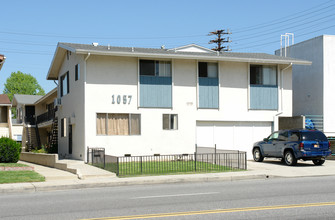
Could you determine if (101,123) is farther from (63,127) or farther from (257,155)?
(257,155)

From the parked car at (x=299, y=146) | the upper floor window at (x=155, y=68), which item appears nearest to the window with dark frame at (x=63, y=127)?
the upper floor window at (x=155, y=68)

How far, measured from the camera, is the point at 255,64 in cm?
2884

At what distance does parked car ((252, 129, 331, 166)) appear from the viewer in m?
22.2

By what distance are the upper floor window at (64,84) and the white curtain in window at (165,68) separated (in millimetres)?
6988

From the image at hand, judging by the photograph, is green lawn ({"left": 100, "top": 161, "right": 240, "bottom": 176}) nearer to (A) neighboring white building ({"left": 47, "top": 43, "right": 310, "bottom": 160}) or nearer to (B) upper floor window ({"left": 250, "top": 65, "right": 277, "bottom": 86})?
(A) neighboring white building ({"left": 47, "top": 43, "right": 310, "bottom": 160})

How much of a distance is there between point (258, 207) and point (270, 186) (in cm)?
487

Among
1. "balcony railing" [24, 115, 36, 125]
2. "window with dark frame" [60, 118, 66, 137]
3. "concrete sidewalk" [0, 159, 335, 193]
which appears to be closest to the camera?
"concrete sidewalk" [0, 159, 335, 193]

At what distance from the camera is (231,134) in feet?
93.3

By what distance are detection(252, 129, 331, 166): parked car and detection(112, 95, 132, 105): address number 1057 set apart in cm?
821

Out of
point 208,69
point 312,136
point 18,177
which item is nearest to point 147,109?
point 208,69

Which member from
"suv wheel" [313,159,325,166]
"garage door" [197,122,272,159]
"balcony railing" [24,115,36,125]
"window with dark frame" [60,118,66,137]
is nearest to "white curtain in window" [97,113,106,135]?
"garage door" [197,122,272,159]

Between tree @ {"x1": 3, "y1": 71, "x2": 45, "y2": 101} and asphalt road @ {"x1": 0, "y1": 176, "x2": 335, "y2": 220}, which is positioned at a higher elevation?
tree @ {"x1": 3, "y1": 71, "x2": 45, "y2": 101}

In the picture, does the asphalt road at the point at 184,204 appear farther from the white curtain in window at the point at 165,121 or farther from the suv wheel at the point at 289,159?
the white curtain in window at the point at 165,121

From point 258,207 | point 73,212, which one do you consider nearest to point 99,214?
point 73,212
